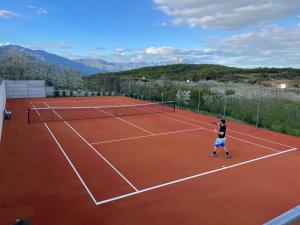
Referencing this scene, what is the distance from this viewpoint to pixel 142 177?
27.6 ft

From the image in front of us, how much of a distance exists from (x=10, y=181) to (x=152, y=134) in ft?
24.3

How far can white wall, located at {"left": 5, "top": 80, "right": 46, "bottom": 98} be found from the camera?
30163mm

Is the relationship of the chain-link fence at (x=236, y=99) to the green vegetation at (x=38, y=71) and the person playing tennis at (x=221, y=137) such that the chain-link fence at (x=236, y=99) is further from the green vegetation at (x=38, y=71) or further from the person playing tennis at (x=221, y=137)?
the green vegetation at (x=38, y=71)

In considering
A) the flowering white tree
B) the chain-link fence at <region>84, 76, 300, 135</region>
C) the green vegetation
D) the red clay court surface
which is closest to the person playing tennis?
the red clay court surface

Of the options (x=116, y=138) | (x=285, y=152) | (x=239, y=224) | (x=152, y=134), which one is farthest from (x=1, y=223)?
(x=285, y=152)

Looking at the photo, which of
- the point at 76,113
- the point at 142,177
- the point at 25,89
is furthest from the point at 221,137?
the point at 25,89

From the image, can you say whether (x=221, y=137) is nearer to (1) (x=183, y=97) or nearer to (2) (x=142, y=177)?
(2) (x=142, y=177)

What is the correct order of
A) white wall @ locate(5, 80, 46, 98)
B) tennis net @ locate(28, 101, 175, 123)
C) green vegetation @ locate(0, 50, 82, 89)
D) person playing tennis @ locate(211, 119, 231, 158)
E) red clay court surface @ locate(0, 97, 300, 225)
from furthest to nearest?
green vegetation @ locate(0, 50, 82, 89) → white wall @ locate(5, 80, 46, 98) → tennis net @ locate(28, 101, 175, 123) → person playing tennis @ locate(211, 119, 231, 158) → red clay court surface @ locate(0, 97, 300, 225)

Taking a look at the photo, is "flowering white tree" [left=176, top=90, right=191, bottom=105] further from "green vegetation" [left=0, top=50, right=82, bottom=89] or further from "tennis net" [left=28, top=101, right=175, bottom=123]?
"green vegetation" [left=0, top=50, right=82, bottom=89]

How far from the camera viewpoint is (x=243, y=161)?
33.3ft

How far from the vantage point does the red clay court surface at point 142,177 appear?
6371 mm

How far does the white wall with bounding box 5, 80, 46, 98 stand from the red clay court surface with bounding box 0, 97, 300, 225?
18220 mm

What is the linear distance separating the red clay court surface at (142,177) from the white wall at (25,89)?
18.2 metres

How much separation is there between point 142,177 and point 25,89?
87.9ft
